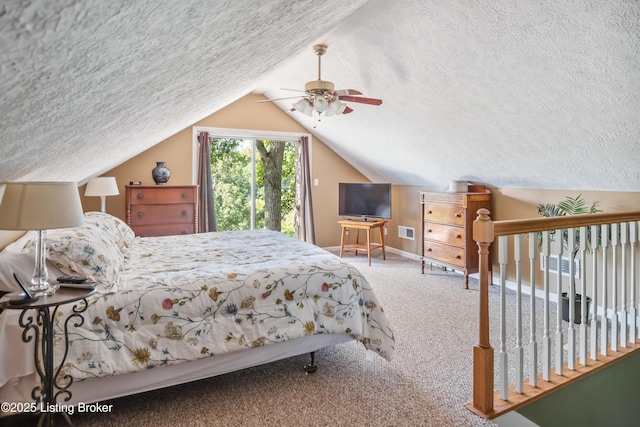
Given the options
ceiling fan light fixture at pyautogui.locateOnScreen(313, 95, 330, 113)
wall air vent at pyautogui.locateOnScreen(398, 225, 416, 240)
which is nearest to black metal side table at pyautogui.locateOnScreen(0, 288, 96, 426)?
ceiling fan light fixture at pyautogui.locateOnScreen(313, 95, 330, 113)

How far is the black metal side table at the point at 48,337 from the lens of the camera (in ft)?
5.24

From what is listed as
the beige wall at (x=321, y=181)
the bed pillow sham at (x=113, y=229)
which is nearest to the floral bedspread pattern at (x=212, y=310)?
the bed pillow sham at (x=113, y=229)

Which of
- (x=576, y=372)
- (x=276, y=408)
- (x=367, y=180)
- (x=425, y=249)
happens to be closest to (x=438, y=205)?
(x=425, y=249)

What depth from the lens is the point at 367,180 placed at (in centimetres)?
668

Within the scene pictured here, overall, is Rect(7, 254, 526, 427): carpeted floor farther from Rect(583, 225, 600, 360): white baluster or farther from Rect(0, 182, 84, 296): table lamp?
Rect(0, 182, 84, 296): table lamp

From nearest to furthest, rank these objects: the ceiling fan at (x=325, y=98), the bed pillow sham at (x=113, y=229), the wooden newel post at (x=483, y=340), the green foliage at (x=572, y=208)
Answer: the wooden newel post at (x=483, y=340) < the bed pillow sham at (x=113, y=229) < the ceiling fan at (x=325, y=98) < the green foliage at (x=572, y=208)

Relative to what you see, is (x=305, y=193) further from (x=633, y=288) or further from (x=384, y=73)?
(x=633, y=288)

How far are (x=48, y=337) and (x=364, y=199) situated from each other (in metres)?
4.75

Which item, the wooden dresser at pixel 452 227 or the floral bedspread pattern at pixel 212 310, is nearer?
the floral bedspread pattern at pixel 212 310

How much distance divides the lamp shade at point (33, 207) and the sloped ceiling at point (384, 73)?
143 mm

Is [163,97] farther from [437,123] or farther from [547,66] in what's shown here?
[437,123]

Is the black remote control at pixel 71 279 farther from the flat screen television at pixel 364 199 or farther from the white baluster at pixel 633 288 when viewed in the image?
the flat screen television at pixel 364 199

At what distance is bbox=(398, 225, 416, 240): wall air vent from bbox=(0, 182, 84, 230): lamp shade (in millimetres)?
5128

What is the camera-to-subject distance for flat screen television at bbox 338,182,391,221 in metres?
5.72
